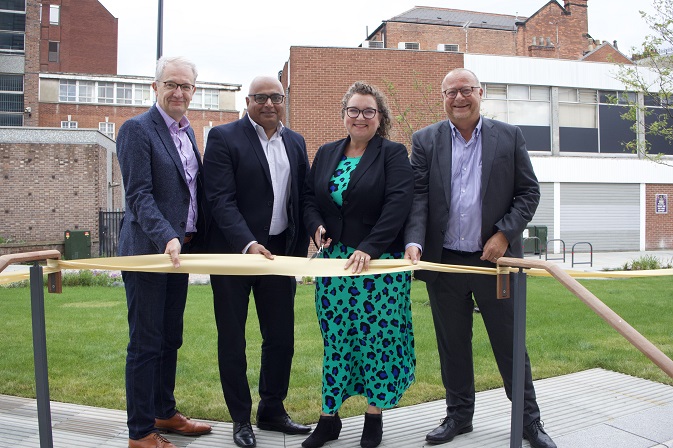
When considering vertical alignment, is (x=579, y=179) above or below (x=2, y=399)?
above

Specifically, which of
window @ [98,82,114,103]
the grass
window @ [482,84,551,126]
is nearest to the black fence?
the grass

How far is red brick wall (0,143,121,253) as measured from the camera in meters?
27.1

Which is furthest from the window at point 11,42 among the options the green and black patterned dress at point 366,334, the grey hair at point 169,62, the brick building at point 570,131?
the green and black patterned dress at point 366,334

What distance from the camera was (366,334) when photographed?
393 centimetres

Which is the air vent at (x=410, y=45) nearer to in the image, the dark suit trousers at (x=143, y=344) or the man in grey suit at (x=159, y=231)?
the man in grey suit at (x=159, y=231)

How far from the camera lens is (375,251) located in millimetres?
3793

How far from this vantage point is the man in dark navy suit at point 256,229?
157 inches

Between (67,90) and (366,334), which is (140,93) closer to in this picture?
(67,90)

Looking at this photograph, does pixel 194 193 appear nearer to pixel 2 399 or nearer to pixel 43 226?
pixel 2 399

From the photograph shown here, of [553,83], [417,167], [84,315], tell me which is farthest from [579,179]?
[417,167]

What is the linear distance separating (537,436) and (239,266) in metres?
2.24

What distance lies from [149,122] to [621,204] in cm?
2975

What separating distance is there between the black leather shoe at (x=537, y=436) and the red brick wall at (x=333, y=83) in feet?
65.0

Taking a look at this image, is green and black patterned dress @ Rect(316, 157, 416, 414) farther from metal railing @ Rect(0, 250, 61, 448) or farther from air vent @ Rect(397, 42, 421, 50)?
air vent @ Rect(397, 42, 421, 50)
